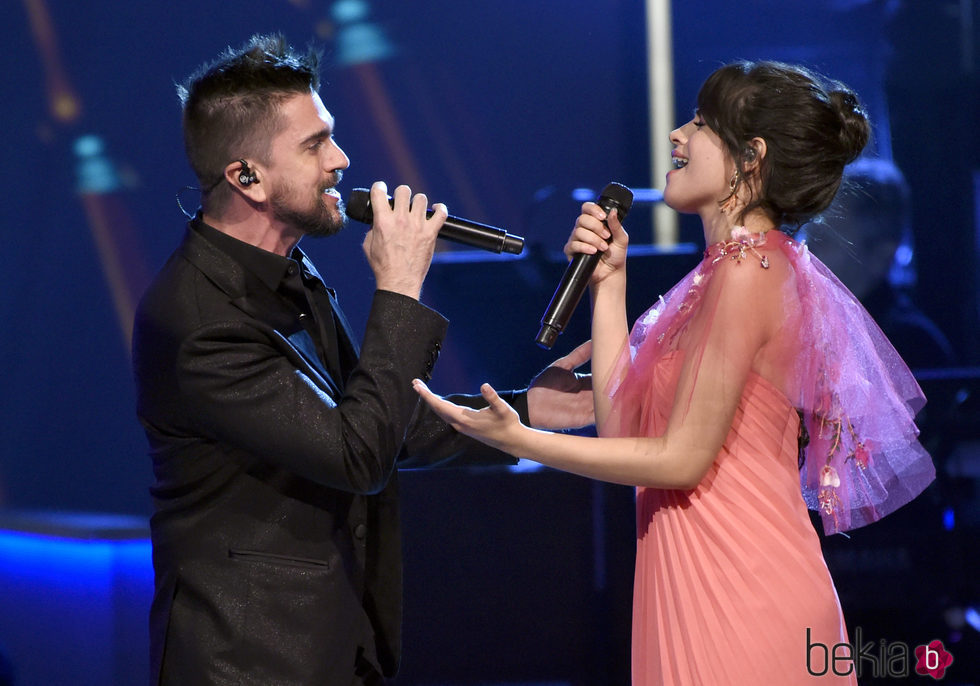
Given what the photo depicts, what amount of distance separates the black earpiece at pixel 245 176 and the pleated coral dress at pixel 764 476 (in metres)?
0.66

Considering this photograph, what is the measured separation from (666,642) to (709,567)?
0.43 ft

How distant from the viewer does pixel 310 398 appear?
136 cm

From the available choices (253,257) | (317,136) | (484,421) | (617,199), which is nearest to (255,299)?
(253,257)

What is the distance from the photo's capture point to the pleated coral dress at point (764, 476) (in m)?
1.39

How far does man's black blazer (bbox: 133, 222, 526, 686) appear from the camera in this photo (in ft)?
4.45

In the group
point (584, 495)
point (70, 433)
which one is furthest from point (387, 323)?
point (70, 433)

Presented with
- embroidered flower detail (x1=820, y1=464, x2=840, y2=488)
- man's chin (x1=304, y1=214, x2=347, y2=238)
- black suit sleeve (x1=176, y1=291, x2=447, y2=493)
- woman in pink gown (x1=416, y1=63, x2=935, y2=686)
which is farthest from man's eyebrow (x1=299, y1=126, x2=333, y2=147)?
embroidered flower detail (x1=820, y1=464, x2=840, y2=488)

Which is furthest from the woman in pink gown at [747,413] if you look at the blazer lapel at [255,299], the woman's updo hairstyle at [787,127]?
the blazer lapel at [255,299]

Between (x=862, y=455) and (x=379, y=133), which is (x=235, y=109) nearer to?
(x=862, y=455)

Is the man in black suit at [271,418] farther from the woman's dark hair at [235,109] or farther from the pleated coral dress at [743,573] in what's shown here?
the pleated coral dress at [743,573]

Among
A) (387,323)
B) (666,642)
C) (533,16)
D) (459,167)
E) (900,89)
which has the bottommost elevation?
(666,642)

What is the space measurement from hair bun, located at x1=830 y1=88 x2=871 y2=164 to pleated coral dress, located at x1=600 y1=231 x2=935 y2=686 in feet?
0.54

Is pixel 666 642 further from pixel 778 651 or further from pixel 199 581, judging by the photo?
pixel 199 581

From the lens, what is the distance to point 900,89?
355 centimetres
